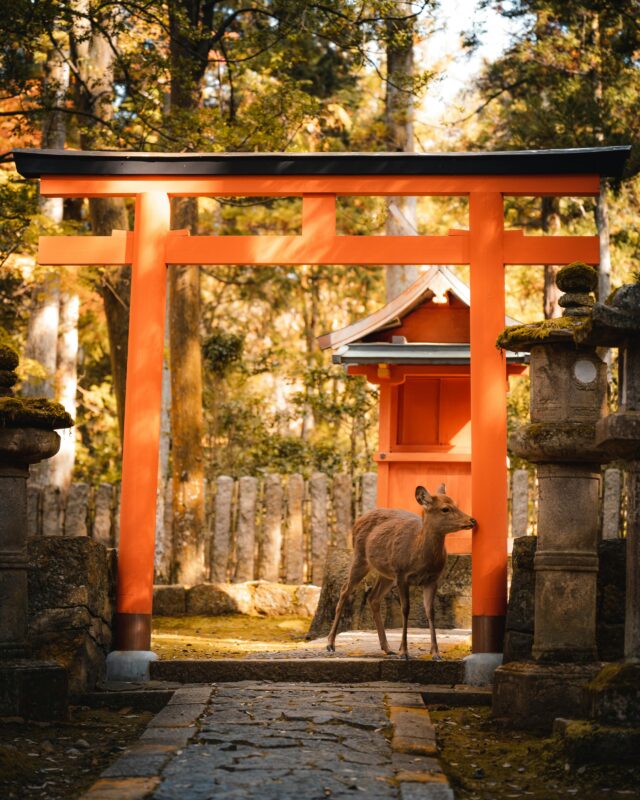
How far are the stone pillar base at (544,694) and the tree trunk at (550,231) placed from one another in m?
12.3

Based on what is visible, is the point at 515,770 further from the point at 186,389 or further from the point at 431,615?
the point at 186,389

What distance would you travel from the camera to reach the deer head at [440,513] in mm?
7953

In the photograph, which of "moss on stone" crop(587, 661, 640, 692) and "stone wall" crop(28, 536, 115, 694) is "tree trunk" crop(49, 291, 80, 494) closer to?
"stone wall" crop(28, 536, 115, 694)

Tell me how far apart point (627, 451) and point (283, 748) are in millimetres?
2391

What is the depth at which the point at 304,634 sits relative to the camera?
473 inches

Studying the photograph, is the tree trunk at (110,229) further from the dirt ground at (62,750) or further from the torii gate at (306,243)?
the dirt ground at (62,750)

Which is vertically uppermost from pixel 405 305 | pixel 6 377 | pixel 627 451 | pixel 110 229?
pixel 110 229

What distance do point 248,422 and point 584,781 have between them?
15.3m

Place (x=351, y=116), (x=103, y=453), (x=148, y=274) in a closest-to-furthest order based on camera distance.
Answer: (x=148, y=274) < (x=103, y=453) < (x=351, y=116)

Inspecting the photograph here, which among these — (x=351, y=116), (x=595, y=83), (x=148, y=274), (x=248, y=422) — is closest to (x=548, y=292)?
(x=595, y=83)

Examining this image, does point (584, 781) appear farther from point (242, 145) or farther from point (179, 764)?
point (242, 145)

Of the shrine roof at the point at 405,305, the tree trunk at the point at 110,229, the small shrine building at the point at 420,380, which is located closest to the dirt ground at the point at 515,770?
the small shrine building at the point at 420,380

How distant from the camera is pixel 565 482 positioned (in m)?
6.68

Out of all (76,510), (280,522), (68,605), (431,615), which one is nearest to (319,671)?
(431,615)
